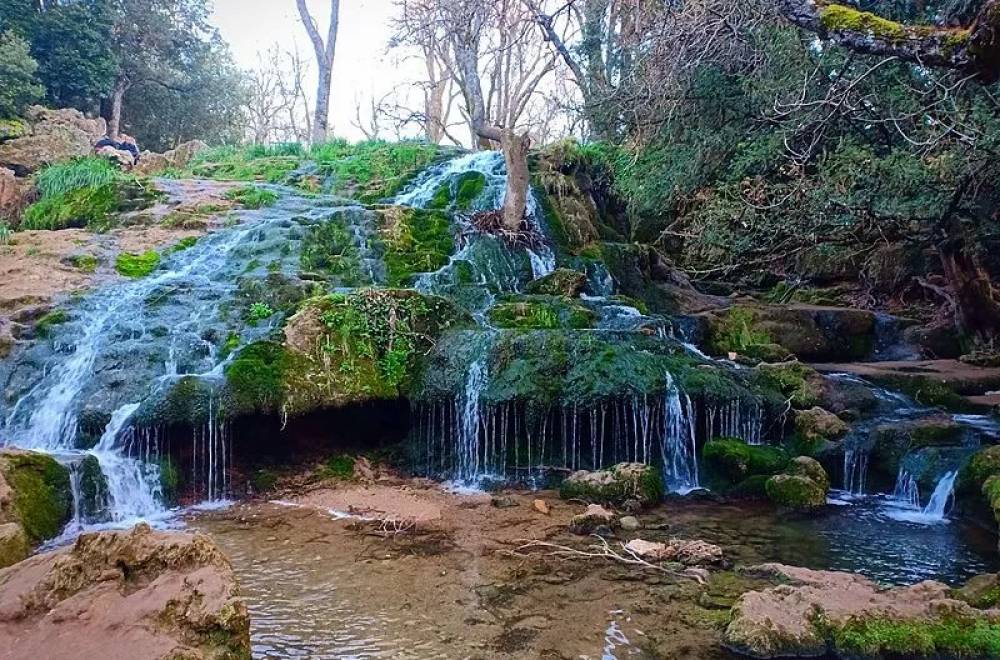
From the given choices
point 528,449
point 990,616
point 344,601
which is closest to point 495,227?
point 528,449

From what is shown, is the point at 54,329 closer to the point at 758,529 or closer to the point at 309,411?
the point at 309,411

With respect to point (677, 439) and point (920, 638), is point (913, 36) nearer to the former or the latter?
point (920, 638)

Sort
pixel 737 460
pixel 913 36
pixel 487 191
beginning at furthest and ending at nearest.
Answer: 1. pixel 487 191
2. pixel 737 460
3. pixel 913 36

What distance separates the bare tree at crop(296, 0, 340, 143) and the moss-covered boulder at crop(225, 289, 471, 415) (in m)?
16.8

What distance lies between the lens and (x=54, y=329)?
8.91m

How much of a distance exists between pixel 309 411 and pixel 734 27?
5.86 meters

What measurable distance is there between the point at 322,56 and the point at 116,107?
668 cm

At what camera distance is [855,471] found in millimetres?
8133

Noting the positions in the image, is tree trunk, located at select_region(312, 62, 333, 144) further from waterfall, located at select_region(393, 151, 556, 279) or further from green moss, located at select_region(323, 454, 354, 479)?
green moss, located at select_region(323, 454, 354, 479)

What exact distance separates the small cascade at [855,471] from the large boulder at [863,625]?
12.5 ft

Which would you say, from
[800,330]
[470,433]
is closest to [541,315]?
[470,433]

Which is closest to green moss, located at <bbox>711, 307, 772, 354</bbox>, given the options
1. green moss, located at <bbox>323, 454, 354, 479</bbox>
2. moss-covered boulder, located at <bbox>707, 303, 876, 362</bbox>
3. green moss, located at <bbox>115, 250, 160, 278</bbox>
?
moss-covered boulder, located at <bbox>707, 303, 876, 362</bbox>

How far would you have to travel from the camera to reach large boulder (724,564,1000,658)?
3.97m

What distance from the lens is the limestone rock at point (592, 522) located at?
6.35m
